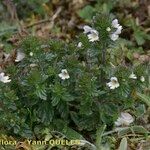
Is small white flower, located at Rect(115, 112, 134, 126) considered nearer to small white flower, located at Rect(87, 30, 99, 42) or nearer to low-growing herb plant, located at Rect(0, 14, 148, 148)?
low-growing herb plant, located at Rect(0, 14, 148, 148)

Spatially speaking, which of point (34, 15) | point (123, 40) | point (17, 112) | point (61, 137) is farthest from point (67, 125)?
point (34, 15)

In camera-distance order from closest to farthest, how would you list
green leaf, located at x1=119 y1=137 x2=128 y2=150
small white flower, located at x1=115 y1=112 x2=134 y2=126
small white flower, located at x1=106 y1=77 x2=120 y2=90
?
small white flower, located at x1=106 y1=77 x2=120 y2=90
green leaf, located at x1=119 y1=137 x2=128 y2=150
small white flower, located at x1=115 y1=112 x2=134 y2=126

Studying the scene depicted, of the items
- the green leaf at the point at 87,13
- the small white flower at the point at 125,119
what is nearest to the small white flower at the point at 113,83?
the small white flower at the point at 125,119

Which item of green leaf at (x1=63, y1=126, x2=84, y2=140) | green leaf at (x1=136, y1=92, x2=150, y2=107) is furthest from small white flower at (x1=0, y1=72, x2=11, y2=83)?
green leaf at (x1=136, y1=92, x2=150, y2=107)

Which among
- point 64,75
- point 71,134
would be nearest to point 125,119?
point 71,134

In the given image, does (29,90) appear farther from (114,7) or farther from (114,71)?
(114,7)

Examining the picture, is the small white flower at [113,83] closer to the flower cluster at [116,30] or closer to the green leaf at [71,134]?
the flower cluster at [116,30]

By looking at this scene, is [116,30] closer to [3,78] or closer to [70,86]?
[70,86]
